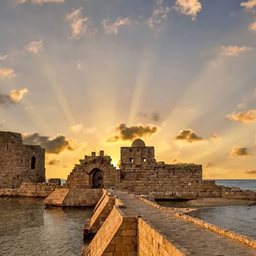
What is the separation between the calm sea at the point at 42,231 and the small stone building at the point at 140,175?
7756 mm

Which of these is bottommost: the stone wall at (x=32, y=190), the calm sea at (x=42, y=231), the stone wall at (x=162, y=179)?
the calm sea at (x=42, y=231)

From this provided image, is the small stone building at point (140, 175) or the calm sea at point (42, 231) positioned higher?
the small stone building at point (140, 175)

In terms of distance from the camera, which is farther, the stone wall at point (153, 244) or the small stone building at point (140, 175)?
the small stone building at point (140, 175)

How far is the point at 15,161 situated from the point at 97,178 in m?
11.0

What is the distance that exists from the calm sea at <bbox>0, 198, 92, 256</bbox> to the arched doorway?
9513 millimetres

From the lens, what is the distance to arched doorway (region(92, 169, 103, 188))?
33.3 m

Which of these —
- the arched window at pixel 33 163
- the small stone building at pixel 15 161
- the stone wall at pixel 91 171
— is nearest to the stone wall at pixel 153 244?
the stone wall at pixel 91 171

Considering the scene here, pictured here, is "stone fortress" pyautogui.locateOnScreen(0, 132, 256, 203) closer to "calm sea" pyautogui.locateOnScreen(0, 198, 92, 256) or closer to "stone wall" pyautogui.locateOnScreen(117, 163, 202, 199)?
"stone wall" pyautogui.locateOnScreen(117, 163, 202, 199)

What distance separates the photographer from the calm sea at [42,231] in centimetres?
1240

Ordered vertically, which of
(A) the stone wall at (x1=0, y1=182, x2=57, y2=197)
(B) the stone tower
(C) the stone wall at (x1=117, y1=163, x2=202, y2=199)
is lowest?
(A) the stone wall at (x1=0, y1=182, x2=57, y2=197)

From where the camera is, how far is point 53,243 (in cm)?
1338

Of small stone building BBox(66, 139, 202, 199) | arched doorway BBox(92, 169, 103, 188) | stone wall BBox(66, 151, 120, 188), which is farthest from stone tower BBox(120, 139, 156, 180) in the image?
arched doorway BBox(92, 169, 103, 188)

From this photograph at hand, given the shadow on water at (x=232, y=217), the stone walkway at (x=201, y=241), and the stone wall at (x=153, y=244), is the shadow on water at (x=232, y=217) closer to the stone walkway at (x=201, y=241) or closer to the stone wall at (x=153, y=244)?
the stone walkway at (x=201, y=241)

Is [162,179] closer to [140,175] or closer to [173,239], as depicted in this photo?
[140,175]
